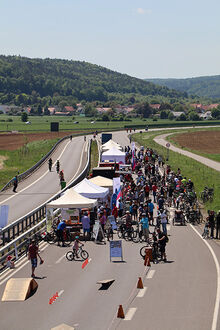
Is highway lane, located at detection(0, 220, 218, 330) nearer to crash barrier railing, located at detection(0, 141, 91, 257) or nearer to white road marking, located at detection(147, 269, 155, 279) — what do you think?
white road marking, located at detection(147, 269, 155, 279)

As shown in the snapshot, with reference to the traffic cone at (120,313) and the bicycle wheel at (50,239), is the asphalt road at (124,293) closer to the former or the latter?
the traffic cone at (120,313)

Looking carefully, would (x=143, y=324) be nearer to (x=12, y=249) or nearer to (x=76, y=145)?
(x=12, y=249)

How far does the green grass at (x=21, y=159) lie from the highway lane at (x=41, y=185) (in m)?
2.77

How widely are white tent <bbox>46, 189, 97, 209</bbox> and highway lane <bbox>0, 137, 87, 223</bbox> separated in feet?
19.6

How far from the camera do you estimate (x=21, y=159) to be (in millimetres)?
81812

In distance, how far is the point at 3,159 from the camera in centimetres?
8300

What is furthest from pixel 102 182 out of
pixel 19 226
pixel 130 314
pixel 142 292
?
pixel 130 314

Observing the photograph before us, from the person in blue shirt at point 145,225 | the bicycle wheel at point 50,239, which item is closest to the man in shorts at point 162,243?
the person in blue shirt at point 145,225

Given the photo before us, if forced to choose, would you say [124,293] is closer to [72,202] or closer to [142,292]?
[142,292]

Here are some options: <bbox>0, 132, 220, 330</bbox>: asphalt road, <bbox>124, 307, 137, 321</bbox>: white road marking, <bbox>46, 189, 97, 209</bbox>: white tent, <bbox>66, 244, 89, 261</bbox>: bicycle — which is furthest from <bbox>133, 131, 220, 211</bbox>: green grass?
<bbox>124, 307, 137, 321</bbox>: white road marking

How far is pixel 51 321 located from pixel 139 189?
73.7 feet

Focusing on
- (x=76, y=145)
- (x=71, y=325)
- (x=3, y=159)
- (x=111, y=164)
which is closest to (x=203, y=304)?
(x=71, y=325)

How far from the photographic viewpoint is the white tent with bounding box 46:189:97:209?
93.8 feet

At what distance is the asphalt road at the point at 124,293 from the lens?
52.9 ft
